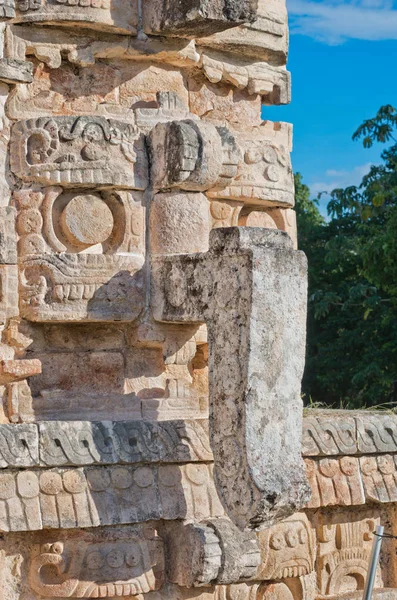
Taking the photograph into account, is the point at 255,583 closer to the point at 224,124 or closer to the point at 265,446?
the point at 265,446

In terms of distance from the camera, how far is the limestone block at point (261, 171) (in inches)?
282

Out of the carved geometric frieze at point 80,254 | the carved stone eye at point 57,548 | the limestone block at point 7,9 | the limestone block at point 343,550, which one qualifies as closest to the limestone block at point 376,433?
the limestone block at point 343,550

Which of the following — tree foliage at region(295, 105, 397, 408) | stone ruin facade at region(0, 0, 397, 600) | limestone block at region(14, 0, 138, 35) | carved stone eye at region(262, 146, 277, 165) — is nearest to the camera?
stone ruin facade at region(0, 0, 397, 600)

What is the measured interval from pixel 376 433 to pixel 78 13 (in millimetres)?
3034

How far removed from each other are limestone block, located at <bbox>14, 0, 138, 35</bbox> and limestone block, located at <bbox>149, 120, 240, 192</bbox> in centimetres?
65

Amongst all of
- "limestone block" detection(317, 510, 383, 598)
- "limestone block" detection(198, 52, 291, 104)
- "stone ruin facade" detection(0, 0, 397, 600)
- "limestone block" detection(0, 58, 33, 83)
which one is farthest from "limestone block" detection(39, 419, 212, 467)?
"limestone block" detection(198, 52, 291, 104)

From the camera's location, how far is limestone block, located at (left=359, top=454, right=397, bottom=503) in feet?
23.4

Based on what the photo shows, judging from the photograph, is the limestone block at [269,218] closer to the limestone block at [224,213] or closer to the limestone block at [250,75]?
the limestone block at [224,213]

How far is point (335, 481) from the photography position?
7.01m

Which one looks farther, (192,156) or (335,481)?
(335,481)

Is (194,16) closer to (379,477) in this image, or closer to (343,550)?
(379,477)

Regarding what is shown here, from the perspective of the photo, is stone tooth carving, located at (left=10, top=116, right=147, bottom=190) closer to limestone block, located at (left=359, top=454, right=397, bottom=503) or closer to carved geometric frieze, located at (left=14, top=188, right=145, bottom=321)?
carved geometric frieze, located at (left=14, top=188, right=145, bottom=321)

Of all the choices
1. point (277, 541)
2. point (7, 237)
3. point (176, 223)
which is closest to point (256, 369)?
point (176, 223)

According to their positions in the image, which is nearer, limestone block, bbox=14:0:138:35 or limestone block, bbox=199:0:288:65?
limestone block, bbox=14:0:138:35
